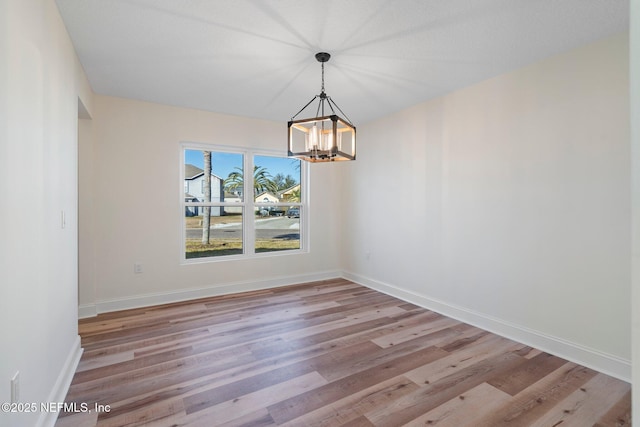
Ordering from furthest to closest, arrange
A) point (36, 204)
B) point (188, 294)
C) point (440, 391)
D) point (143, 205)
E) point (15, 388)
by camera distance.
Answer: point (188, 294)
point (143, 205)
point (440, 391)
point (36, 204)
point (15, 388)

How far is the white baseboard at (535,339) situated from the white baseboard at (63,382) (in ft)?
11.5

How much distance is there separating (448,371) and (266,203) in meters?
3.36

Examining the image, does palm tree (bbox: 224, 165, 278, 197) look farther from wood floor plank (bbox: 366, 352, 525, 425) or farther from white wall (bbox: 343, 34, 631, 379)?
wood floor plank (bbox: 366, 352, 525, 425)

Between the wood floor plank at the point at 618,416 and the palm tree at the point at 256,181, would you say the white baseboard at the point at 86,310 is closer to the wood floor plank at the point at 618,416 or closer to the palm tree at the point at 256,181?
the palm tree at the point at 256,181

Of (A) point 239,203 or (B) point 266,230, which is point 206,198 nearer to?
(A) point 239,203

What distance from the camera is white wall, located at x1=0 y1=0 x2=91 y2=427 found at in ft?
4.38

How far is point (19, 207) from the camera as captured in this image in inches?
57.7

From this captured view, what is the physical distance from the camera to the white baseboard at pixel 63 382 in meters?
1.76

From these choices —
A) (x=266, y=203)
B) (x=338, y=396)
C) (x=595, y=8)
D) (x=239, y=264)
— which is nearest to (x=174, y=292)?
(x=239, y=264)

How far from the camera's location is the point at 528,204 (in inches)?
114

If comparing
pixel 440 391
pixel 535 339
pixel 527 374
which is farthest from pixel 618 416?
pixel 440 391

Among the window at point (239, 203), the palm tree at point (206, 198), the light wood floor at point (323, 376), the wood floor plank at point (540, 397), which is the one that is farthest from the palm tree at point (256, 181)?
the wood floor plank at point (540, 397)

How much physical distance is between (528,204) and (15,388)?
12.2ft

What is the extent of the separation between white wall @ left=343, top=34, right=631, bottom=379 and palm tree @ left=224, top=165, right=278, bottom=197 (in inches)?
75.4
